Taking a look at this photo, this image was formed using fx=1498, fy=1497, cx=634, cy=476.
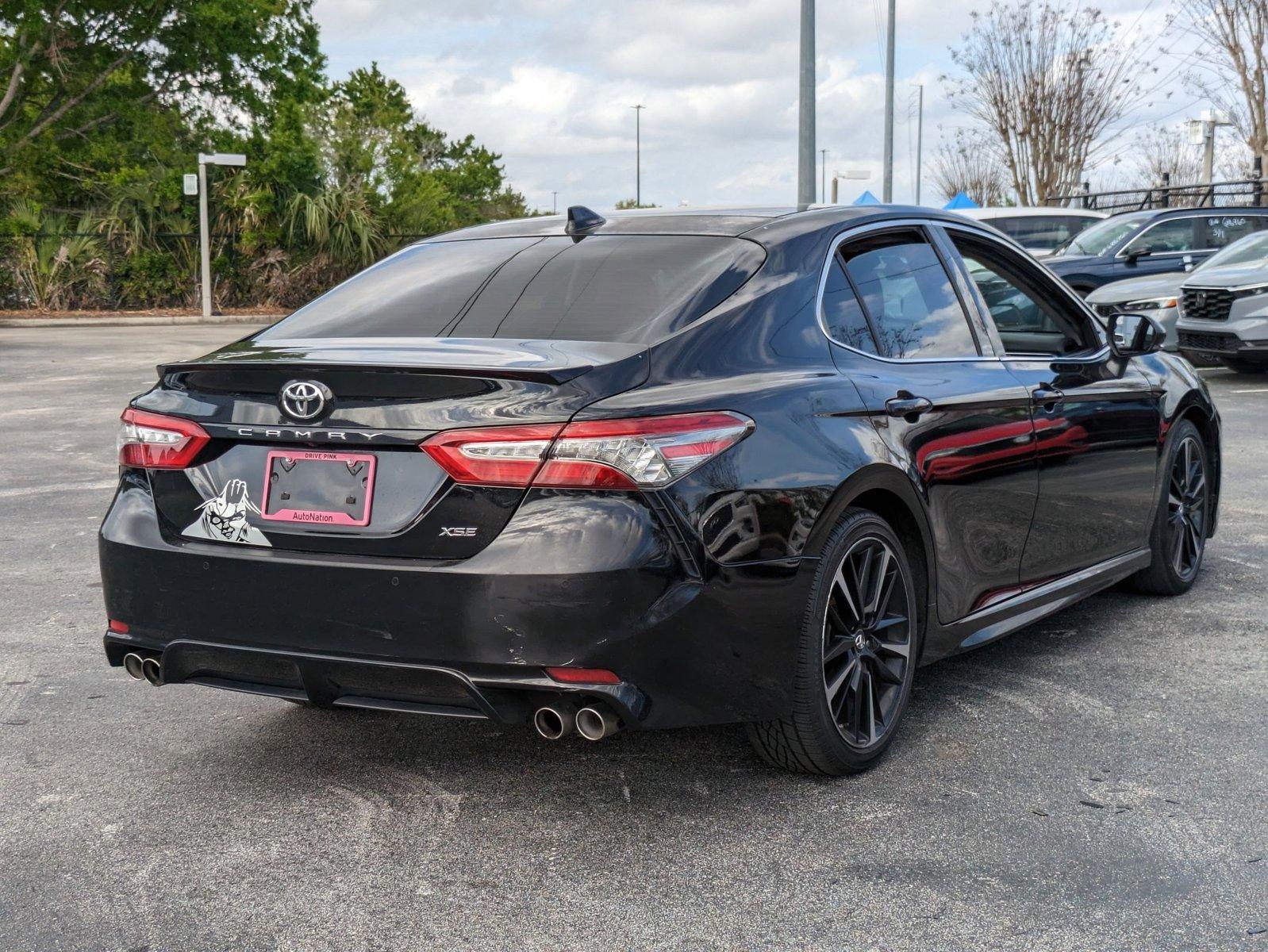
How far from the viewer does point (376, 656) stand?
3.40 m

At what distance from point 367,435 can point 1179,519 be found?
3.80 meters

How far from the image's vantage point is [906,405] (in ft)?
13.4

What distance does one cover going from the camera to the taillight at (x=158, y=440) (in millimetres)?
3650

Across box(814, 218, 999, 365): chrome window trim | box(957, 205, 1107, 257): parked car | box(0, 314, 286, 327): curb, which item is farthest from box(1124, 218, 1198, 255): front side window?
box(0, 314, 286, 327): curb

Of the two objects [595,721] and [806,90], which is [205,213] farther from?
[595,721]

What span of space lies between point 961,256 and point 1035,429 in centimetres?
61

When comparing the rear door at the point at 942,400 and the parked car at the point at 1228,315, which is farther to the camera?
the parked car at the point at 1228,315

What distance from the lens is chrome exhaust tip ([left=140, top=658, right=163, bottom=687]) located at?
A: 3.76m

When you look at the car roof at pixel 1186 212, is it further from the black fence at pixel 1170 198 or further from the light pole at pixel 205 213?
the light pole at pixel 205 213

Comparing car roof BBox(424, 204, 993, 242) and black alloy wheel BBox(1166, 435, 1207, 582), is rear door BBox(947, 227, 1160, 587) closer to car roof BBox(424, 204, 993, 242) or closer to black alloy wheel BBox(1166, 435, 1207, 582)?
black alloy wheel BBox(1166, 435, 1207, 582)

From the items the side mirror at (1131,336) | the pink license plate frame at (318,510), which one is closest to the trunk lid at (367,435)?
the pink license plate frame at (318,510)

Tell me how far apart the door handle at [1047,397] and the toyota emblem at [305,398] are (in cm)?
238

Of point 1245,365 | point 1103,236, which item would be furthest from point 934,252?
point 1103,236

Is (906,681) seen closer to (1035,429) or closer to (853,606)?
(853,606)
